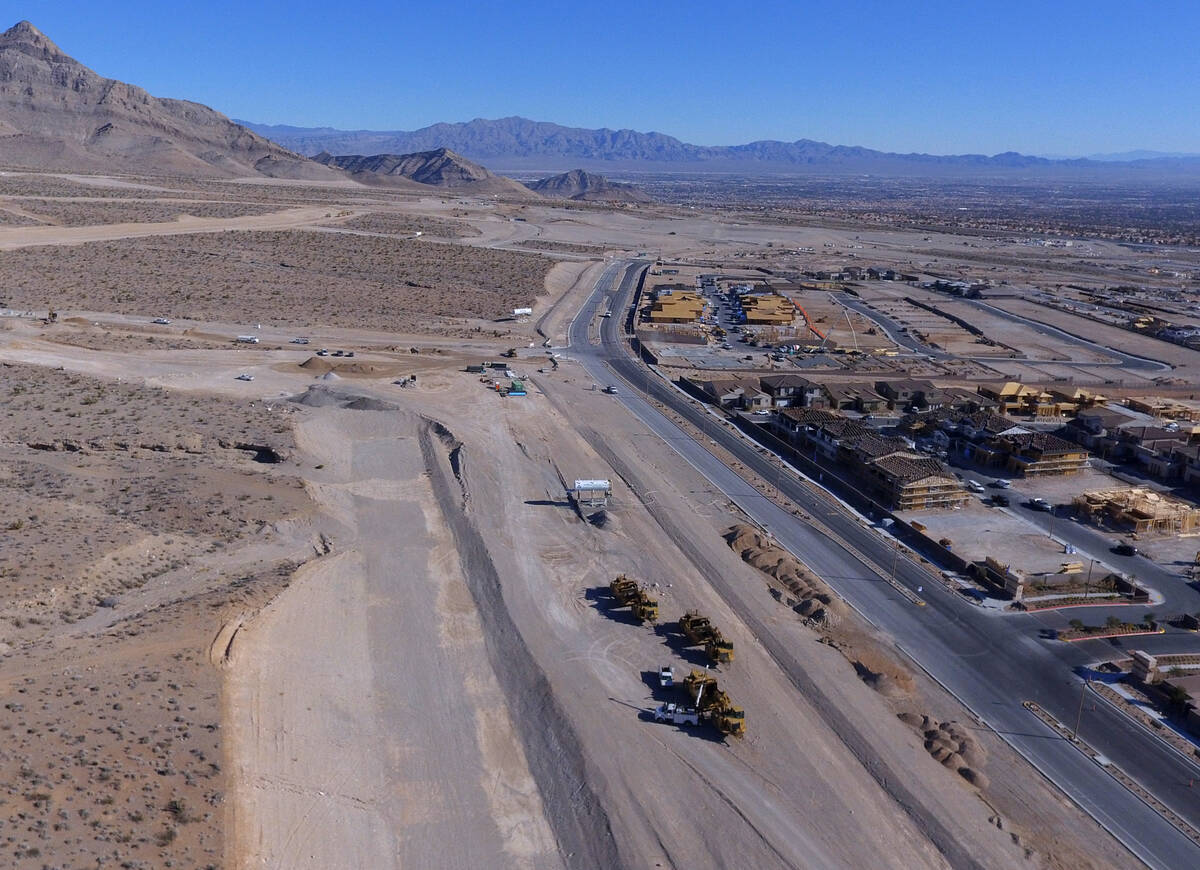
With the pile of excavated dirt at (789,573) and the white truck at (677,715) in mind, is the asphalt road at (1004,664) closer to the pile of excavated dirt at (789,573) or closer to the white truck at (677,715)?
the pile of excavated dirt at (789,573)

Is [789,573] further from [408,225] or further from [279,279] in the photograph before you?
[408,225]

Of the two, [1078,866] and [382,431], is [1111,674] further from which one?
[382,431]

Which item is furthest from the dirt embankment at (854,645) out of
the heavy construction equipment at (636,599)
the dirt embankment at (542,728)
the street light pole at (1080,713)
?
the dirt embankment at (542,728)

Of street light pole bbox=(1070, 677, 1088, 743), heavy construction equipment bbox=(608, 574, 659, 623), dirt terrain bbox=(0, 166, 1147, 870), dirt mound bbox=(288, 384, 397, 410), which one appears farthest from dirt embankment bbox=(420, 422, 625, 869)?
dirt mound bbox=(288, 384, 397, 410)

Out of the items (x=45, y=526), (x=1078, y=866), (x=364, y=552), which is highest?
(x=45, y=526)

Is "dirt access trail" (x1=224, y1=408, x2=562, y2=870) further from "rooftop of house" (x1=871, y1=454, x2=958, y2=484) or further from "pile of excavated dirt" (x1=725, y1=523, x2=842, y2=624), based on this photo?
"rooftop of house" (x1=871, y1=454, x2=958, y2=484)

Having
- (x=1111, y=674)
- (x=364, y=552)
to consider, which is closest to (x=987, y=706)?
(x=1111, y=674)

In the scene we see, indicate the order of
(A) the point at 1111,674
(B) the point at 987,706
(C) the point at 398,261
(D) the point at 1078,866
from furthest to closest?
(C) the point at 398,261, (A) the point at 1111,674, (B) the point at 987,706, (D) the point at 1078,866
